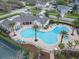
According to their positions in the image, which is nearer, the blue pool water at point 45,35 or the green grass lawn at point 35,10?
the blue pool water at point 45,35

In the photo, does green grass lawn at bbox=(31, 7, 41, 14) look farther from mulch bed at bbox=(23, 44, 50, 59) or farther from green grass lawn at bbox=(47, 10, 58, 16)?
mulch bed at bbox=(23, 44, 50, 59)

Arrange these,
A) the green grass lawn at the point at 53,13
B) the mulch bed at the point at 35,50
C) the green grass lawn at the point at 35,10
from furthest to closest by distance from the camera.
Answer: the green grass lawn at the point at 35,10, the green grass lawn at the point at 53,13, the mulch bed at the point at 35,50

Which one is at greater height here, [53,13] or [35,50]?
[53,13]

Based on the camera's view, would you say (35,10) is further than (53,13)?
Yes

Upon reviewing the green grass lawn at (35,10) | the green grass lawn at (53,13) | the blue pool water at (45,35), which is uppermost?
the green grass lawn at (35,10)

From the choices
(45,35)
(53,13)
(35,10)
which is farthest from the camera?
(35,10)

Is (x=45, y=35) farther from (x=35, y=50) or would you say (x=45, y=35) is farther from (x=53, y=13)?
(x=53, y=13)

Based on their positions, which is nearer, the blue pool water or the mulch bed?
the mulch bed

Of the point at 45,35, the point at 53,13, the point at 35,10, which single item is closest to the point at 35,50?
the point at 45,35

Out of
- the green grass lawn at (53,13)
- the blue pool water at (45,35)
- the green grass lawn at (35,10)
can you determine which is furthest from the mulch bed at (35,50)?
the green grass lawn at (35,10)

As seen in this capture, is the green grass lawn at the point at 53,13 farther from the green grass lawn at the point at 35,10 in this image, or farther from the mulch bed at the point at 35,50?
the mulch bed at the point at 35,50

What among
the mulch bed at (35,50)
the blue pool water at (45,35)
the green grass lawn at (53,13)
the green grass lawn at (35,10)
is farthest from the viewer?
the green grass lawn at (35,10)

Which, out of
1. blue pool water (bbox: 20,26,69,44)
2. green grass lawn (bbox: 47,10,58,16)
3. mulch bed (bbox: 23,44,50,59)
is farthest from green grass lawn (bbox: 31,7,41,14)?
mulch bed (bbox: 23,44,50,59)
